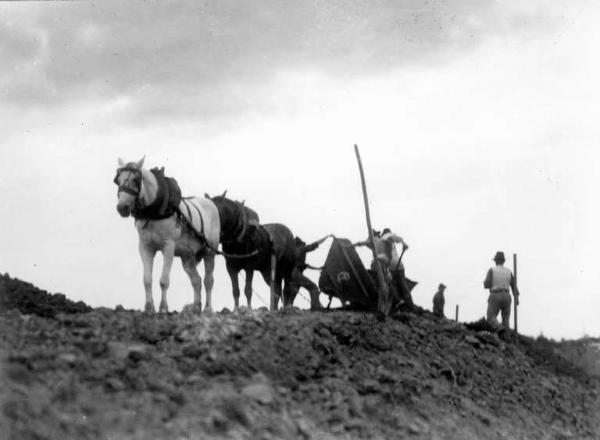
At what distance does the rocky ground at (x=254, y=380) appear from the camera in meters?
8.06

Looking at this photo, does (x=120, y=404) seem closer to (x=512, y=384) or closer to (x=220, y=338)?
(x=220, y=338)

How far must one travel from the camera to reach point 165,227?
13.7 m

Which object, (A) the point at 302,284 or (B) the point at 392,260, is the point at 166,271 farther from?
(A) the point at 302,284

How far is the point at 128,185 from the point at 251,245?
148 inches

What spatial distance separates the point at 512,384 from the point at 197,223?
5099 mm

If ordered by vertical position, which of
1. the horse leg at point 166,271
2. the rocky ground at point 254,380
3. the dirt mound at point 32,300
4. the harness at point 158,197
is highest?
the harness at point 158,197

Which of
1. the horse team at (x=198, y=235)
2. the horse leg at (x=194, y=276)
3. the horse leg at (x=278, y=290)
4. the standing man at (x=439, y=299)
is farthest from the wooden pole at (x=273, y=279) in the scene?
the standing man at (x=439, y=299)

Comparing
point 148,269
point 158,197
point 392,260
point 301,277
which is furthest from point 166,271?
point 301,277

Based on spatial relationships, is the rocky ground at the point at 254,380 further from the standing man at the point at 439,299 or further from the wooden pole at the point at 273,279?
the standing man at the point at 439,299

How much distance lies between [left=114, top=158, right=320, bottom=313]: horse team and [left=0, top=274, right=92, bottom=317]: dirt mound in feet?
3.93

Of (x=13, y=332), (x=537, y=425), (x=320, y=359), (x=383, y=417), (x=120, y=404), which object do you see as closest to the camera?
(x=120, y=404)

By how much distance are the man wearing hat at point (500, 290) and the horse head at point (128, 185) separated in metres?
6.69

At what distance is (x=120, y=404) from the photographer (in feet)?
26.9

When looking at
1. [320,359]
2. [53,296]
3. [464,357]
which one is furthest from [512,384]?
[53,296]
